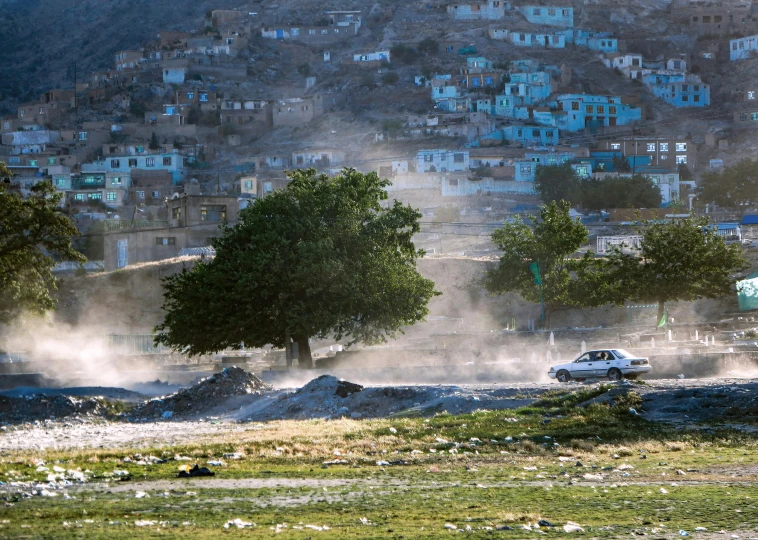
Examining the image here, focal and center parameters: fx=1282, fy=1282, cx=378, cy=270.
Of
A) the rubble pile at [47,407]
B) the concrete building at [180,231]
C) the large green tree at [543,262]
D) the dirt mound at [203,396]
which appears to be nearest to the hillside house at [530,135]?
the concrete building at [180,231]

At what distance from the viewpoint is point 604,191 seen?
135 meters

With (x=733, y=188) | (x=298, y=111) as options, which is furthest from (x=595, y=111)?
(x=733, y=188)

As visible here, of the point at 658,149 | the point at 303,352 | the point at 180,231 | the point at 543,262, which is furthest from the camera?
the point at 658,149

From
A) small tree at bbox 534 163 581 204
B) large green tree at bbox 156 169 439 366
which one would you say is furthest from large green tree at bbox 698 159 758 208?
large green tree at bbox 156 169 439 366

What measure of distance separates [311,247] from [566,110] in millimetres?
139853

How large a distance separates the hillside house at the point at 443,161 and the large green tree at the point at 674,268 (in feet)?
326

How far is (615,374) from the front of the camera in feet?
125

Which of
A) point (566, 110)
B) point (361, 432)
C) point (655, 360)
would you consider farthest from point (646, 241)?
point (566, 110)

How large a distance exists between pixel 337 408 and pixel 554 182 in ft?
387

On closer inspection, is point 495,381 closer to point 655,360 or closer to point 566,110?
point 655,360

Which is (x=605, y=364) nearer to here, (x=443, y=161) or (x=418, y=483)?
(x=418, y=483)

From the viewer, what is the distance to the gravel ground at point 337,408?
87.1 feet

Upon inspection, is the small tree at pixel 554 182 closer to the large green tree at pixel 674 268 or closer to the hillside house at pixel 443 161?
the hillside house at pixel 443 161

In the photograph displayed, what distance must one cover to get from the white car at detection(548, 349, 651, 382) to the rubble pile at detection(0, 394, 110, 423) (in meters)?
13.8
